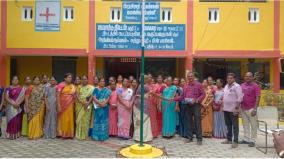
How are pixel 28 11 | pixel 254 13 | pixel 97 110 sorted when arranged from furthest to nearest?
pixel 254 13
pixel 28 11
pixel 97 110

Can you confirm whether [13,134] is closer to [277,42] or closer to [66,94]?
[66,94]

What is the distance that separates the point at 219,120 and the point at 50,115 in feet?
13.7

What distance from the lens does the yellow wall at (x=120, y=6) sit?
57.7 ft

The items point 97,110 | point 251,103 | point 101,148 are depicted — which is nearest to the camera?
point 101,148

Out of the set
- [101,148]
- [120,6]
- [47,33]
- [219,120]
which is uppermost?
[120,6]

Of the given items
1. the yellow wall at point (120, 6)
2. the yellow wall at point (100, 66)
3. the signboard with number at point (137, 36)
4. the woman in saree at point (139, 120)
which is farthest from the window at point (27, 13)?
the woman in saree at point (139, 120)

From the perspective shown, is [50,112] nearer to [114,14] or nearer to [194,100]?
[194,100]

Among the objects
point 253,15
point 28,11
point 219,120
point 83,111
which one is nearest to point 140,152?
point 83,111

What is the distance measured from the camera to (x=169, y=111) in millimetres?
10180

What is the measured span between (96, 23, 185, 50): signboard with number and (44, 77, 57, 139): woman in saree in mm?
1602

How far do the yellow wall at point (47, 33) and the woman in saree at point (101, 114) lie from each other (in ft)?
26.5

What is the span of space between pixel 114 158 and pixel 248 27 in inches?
461

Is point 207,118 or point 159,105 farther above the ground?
point 159,105

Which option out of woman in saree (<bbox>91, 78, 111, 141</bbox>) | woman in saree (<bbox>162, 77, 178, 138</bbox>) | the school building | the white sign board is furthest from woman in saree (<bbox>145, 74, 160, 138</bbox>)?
the white sign board
